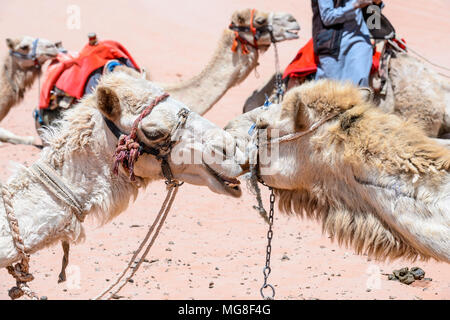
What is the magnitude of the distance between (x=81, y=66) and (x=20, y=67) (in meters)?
1.12

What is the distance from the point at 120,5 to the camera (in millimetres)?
25719

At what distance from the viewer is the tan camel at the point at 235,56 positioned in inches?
312

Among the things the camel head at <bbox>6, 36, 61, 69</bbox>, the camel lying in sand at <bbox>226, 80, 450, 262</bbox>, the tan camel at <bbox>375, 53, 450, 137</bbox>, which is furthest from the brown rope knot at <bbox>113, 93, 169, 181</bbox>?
the camel head at <bbox>6, 36, 61, 69</bbox>

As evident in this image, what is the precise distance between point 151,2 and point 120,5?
1374mm

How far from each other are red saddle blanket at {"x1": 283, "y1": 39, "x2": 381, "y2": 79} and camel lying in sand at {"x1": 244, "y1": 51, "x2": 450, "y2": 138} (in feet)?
0.40

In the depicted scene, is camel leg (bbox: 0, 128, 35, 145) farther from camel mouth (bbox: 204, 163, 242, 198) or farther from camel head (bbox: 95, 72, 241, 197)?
camel mouth (bbox: 204, 163, 242, 198)

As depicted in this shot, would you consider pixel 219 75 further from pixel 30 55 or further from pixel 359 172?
pixel 359 172

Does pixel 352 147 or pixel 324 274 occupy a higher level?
pixel 352 147

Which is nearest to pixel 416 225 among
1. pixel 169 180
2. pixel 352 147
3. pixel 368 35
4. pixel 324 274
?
pixel 352 147

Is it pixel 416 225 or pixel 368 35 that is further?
pixel 368 35

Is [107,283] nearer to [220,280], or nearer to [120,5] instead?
[220,280]
